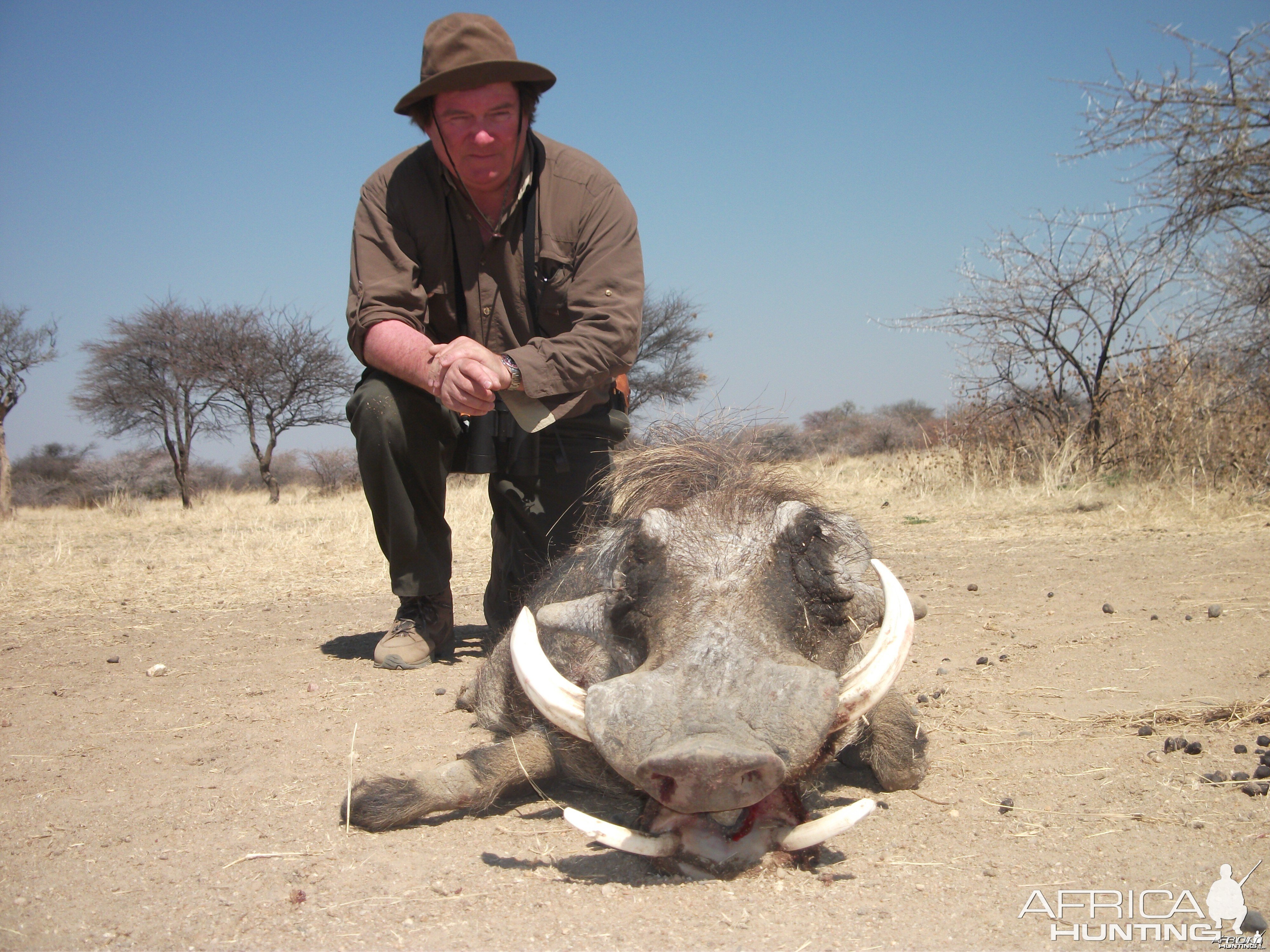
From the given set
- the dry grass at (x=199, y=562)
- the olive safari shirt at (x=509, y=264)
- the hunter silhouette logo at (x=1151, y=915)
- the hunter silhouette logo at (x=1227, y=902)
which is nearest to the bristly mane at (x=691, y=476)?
the olive safari shirt at (x=509, y=264)

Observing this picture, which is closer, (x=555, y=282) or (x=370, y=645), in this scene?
(x=555, y=282)

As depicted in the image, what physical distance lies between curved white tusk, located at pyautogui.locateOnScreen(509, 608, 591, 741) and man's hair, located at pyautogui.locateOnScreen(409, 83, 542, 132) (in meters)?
2.51

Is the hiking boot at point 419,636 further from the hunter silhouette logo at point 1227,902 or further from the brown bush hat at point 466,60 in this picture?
the hunter silhouette logo at point 1227,902

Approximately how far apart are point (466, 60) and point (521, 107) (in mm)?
308

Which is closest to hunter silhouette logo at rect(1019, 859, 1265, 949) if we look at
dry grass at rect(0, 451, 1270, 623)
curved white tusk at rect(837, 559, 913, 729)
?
curved white tusk at rect(837, 559, 913, 729)

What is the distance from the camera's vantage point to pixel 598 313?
3613 millimetres

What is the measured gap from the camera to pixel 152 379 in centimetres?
2172

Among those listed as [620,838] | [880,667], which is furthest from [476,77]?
[620,838]

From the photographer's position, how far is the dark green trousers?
380 cm

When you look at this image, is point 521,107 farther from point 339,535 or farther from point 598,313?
point 339,535

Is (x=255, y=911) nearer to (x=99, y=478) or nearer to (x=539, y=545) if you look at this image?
(x=539, y=545)

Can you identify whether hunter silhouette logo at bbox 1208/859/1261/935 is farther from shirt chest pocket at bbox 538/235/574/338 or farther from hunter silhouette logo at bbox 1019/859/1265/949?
shirt chest pocket at bbox 538/235/574/338

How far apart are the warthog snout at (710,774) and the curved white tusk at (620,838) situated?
0.60ft

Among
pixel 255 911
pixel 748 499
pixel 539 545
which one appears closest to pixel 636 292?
pixel 539 545
